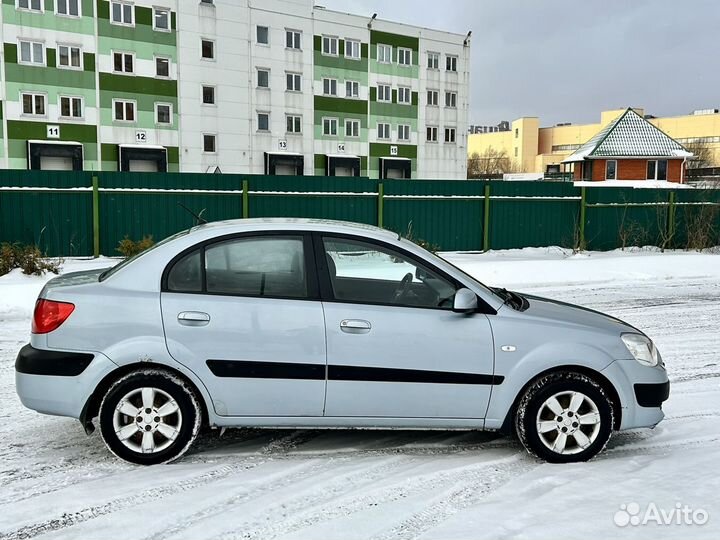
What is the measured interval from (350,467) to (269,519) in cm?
89

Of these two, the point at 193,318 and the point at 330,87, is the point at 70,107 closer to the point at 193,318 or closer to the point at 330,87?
the point at 330,87

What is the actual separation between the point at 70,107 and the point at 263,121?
35.9 ft

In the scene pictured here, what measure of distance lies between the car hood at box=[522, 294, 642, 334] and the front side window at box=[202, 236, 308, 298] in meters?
1.57

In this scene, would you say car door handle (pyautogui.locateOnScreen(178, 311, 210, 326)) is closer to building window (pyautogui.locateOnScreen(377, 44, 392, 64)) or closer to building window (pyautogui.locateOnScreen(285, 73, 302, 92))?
building window (pyautogui.locateOnScreen(285, 73, 302, 92))

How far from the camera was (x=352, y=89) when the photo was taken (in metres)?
45.4

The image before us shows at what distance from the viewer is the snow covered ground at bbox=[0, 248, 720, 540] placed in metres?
3.61

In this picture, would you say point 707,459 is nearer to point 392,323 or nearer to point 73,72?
point 392,323

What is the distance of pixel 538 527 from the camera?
3617 millimetres

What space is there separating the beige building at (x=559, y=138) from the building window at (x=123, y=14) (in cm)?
7200

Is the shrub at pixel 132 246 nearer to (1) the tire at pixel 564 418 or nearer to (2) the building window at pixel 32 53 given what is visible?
(1) the tire at pixel 564 418

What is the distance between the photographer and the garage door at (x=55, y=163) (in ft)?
116

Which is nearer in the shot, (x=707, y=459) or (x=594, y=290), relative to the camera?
(x=707, y=459)

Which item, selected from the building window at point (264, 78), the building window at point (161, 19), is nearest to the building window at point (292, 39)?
the building window at point (264, 78)

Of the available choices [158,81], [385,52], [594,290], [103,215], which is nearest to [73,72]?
[158,81]
